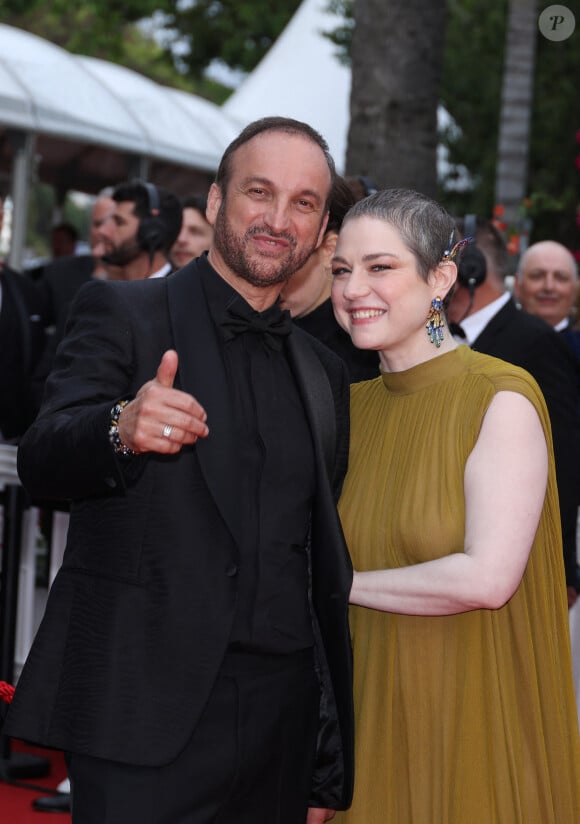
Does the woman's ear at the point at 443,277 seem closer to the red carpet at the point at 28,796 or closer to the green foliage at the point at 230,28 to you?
the red carpet at the point at 28,796

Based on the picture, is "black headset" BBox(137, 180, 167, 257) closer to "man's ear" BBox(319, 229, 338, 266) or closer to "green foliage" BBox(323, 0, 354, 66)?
"man's ear" BBox(319, 229, 338, 266)

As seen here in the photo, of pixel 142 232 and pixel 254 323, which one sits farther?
pixel 142 232

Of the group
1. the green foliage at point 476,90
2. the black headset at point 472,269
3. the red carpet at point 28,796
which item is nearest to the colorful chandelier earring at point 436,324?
the black headset at point 472,269

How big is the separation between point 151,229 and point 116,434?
4116mm

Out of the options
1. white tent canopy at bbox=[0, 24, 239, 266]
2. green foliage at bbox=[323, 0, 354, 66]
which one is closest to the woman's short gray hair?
white tent canopy at bbox=[0, 24, 239, 266]

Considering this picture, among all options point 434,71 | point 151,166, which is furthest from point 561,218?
point 434,71

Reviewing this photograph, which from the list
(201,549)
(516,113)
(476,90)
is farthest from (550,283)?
(476,90)

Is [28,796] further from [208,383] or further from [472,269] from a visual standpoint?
[208,383]

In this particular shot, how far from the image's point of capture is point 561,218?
21.6 m

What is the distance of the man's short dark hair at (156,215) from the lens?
6711mm

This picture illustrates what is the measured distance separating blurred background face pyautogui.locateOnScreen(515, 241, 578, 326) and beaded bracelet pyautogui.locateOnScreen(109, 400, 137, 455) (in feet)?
16.7

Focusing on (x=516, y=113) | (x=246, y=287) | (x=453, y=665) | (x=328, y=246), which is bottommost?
(x=453, y=665)

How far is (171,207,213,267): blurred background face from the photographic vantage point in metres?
7.93

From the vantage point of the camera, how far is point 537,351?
524 cm
